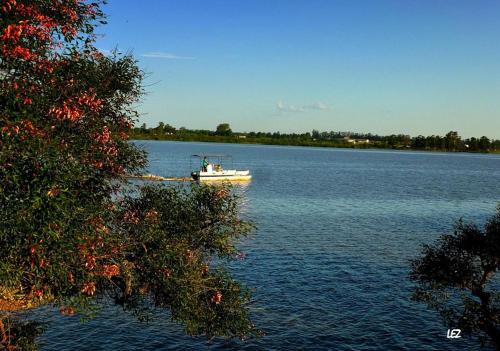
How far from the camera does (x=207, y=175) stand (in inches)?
4523

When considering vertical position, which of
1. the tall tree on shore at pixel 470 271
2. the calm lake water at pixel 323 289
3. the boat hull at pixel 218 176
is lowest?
the calm lake water at pixel 323 289

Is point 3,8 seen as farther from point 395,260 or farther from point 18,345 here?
point 395,260

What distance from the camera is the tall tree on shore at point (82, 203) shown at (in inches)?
483

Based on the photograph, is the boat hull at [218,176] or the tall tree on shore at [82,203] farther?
the boat hull at [218,176]

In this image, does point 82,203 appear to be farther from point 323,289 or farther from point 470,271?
point 323,289

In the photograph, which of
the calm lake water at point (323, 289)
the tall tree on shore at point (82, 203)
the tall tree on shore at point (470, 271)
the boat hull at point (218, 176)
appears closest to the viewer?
the tall tree on shore at point (82, 203)

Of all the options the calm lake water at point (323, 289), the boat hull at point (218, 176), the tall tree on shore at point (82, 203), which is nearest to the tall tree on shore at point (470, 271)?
the calm lake water at point (323, 289)

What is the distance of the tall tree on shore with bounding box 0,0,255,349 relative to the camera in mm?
12273

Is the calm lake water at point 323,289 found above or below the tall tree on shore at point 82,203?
below

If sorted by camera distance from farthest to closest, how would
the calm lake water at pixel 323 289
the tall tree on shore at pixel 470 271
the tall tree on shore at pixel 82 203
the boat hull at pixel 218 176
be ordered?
the boat hull at pixel 218 176, the calm lake water at pixel 323 289, the tall tree on shore at pixel 470 271, the tall tree on shore at pixel 82 203

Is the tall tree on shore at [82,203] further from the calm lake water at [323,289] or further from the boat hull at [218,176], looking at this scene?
the boat hull at [218,176]

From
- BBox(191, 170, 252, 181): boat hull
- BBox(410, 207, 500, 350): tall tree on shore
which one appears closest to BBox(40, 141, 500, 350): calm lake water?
BBox(410, 207, 500, 350): tall tree on shore

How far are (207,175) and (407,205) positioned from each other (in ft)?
152

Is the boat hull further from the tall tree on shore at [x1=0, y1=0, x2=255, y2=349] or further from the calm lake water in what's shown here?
the tall tree on shore at [x1=0, y1=0, x2=255, y2=349]
